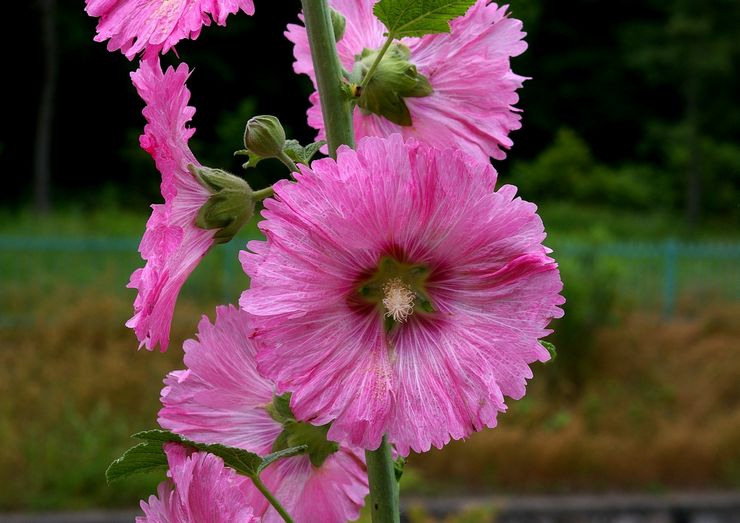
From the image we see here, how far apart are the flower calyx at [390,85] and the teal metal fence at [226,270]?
574cm

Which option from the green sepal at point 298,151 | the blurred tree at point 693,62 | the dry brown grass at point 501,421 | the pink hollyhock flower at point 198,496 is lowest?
the pink hollyhock flower at point 198,496

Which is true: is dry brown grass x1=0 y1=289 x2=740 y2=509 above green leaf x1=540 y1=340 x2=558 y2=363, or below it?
above

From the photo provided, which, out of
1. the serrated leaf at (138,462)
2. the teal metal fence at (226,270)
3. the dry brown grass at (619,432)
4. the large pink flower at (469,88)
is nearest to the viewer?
the serrated leaf at (138,462)

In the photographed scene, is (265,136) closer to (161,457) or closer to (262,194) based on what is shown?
(262,194)

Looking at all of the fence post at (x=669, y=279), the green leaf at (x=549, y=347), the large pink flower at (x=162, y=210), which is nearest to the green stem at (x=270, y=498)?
the large pink flower at (x=162, y=210)

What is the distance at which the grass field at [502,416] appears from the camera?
4.87 metres

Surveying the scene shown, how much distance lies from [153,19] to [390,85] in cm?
22

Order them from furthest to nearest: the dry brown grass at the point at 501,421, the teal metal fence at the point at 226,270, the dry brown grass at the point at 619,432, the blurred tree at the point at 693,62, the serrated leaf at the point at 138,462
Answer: the blurred tree at the point at 693,62, the teal metal fence at the point at 226,270, the dry brown grass at the point at 619,432, the dry brown grass at the point at 501,421, the serrated leaf at the point at 138,462

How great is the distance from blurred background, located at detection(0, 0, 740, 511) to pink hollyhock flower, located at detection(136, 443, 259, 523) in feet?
13.1

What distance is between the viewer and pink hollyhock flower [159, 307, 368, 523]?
0.78 meters

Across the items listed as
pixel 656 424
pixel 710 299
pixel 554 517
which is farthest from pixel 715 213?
pixel 554 517

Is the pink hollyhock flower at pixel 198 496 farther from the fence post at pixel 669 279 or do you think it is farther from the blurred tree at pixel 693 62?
the blurred tree at pixel 693 62

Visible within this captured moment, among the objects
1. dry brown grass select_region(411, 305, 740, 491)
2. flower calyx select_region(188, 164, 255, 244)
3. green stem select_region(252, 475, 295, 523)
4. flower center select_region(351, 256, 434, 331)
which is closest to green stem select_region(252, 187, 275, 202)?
flower calyx select_region(188, 164, 255, 244)

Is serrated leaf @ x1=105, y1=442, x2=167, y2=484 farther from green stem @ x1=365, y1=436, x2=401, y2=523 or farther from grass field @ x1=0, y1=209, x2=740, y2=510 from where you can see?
grass field @ x1=0, y1=209, x2=740, y2=510
